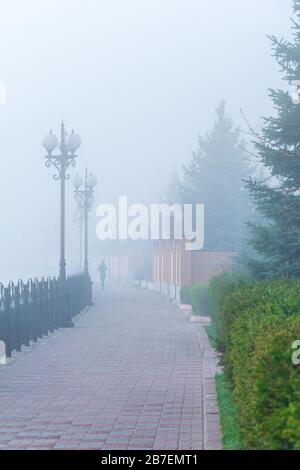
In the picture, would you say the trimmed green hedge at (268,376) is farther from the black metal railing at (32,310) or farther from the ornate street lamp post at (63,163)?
the ornate street lamp post at (63,163)

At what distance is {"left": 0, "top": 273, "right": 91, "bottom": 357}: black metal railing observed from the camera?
52.3 ft

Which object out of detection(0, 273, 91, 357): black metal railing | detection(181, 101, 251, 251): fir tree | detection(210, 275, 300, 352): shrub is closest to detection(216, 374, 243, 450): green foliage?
detection(210, 275, 300, 352): shrub

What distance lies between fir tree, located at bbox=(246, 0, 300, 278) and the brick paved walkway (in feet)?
8.14

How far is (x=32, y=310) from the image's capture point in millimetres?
18703

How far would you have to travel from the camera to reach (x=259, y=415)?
5332mm

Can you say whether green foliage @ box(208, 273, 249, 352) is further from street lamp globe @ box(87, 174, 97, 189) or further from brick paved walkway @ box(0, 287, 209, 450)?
street lamp globe @ box(87, 174, 97, 189)

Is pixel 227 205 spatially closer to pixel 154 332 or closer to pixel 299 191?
pixel 154 332

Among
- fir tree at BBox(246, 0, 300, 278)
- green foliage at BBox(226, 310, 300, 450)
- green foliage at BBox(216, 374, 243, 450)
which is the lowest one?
green foliage at BBox(216, 374, 243, 450)

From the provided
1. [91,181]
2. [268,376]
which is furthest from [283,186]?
[91,181]

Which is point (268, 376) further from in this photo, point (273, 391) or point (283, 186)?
point (283, 186)

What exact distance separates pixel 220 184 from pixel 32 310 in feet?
137

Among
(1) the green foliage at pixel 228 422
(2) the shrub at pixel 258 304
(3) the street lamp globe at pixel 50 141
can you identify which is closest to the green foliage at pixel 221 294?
(2) the shrub at pixel 258 304
